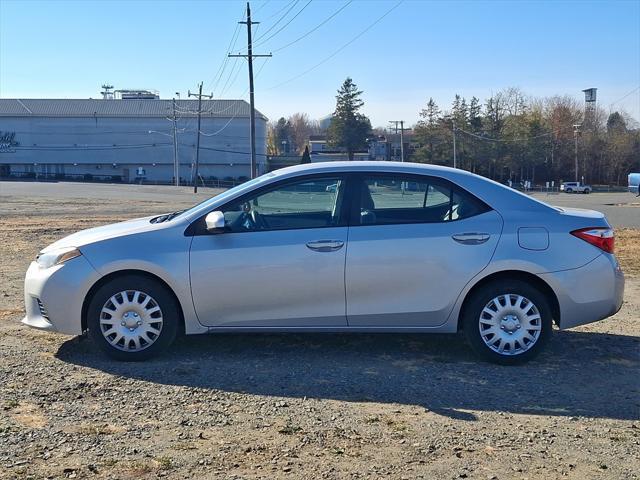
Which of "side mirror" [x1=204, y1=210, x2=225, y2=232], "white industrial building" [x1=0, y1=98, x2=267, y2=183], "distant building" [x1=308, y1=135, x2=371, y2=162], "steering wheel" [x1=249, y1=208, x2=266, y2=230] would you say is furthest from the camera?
"white industrial building" [x1=0, y1=98, x2=267, y2=183]

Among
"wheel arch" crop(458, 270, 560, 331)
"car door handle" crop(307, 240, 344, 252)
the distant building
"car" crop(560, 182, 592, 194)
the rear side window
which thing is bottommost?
"wheel arch" crop(458, 270, 560, 331)

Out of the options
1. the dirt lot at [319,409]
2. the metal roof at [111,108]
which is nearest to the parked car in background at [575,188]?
the metal roof at [111,108]

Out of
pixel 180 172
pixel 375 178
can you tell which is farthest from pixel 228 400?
pixel 180 172

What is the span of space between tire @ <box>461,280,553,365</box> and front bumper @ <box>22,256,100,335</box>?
A: 3189 millimetres

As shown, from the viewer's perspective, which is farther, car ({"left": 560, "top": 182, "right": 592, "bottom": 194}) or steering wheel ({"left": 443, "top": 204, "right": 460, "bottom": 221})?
car ({"left": 560, "top": 182, "right": 592, "bottom": 194})

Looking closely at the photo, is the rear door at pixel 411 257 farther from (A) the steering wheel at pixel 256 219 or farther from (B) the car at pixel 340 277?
(A) the steering wheel at pixel 256 219

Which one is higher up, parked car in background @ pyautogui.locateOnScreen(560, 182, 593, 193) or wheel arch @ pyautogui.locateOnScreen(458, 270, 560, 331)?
parked car in background @ pyautogui.locateOnScreen(560, 182, 593, 193)

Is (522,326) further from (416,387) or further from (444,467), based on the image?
(444,467)

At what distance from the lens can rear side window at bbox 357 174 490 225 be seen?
5.89 metres

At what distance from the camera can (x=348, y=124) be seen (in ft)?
294

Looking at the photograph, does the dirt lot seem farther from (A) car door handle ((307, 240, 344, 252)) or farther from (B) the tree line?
(B) the tree line

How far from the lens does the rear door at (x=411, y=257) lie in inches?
226

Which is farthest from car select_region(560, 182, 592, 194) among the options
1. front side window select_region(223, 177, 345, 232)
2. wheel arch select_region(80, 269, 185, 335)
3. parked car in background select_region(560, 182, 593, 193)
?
wheel arch select_region(80, 269, 185, 335)

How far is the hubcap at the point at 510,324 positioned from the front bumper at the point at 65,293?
3261 mm
